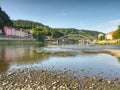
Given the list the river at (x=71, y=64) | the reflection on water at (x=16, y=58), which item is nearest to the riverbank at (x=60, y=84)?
the river at (x=71, y=64)

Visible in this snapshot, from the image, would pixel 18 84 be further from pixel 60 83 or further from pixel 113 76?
pixel 113 76

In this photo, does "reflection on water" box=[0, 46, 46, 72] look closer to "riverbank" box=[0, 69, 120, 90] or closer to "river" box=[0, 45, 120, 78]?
"river" box=[0, 45, 120, 78]

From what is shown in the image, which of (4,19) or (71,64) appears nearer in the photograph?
(71,64)

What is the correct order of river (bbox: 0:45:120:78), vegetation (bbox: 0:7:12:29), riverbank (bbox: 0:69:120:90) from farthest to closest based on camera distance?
vegetation (bbox: 0:7:12:29) < river (bbox: 0:45:120:78) < riverbank (bbox: 0:69:120:90)

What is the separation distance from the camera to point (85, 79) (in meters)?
22.1

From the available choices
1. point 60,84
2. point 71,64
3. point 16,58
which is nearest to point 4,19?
point 16,58

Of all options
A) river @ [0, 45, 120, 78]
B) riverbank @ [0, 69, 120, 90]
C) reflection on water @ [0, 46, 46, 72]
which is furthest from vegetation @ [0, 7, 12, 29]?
riverbank @ [0, 69, 120, 90]

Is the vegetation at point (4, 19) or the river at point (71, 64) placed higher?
the vegetation at point (4, 19)

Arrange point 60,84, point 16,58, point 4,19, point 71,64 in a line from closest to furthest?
point 60,84, point 71,64, point 16,58, point 4,19

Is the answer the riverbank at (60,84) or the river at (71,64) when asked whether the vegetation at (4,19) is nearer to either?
the river at (71,64)

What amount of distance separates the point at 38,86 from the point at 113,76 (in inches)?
337

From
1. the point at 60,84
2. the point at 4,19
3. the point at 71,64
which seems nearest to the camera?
the point at 60,84

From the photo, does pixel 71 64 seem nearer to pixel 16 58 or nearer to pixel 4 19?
pixel 16 58

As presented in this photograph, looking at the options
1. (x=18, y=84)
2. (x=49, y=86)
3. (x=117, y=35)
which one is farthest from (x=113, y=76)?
(x=117, y=35)
